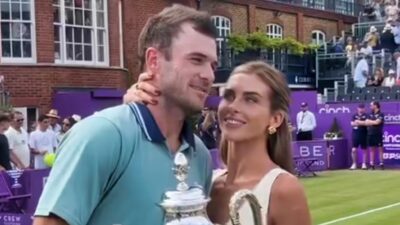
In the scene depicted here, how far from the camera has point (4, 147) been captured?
490 inches

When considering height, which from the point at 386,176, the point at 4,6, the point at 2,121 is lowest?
the point at 386,176

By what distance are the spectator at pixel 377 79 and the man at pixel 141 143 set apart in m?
24.2

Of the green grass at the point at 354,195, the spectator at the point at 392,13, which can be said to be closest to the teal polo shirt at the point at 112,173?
the green grass at the point at 354,195

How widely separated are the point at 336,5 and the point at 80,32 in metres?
18.1

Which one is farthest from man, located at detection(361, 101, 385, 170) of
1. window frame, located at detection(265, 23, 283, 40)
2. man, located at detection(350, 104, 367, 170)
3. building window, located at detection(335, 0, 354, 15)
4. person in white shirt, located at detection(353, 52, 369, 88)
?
building window, located at detection(335, 0, 354, 15)

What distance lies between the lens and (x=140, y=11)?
2567 cm

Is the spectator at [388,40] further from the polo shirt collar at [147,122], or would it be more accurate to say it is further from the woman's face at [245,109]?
the polo shirt collar at [147,122]

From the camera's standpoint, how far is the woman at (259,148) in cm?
295

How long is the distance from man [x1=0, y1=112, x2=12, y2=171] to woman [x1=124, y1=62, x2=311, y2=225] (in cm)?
956

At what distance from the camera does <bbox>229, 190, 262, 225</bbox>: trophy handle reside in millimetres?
2520

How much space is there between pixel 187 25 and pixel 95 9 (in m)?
22.0

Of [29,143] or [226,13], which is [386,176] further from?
[226,13]

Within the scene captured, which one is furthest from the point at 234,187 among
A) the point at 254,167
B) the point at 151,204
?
the point at 151,204

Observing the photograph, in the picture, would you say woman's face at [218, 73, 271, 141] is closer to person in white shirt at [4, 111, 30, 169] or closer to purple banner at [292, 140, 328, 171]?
→ person in white shirt at [4, 111, 30, 169]
